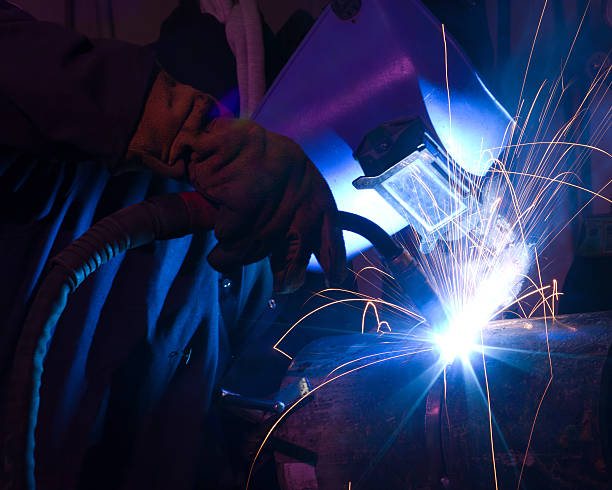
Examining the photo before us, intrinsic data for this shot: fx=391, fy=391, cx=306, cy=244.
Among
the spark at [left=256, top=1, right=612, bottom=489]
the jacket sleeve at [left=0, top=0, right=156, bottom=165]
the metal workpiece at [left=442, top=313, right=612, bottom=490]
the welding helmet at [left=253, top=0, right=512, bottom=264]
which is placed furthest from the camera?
the spark at [left=256, top=1, right=612, bottom=489]

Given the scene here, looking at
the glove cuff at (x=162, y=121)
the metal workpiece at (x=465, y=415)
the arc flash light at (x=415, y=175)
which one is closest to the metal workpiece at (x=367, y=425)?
the metal workpiece at (x=465, y=415)

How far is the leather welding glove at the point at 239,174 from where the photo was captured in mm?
741

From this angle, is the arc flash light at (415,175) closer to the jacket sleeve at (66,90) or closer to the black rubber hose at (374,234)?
the black rubber hose at (374,234)

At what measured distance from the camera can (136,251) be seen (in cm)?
92

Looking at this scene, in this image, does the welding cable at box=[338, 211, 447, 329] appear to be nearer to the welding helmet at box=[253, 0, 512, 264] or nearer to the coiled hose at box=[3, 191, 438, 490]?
the coiled hose at box=[3, 191, 438, 490]

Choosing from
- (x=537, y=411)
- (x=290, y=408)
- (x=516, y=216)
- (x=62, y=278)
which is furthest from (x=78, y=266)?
(x=516, y=216)

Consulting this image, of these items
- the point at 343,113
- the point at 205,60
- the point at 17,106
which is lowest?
the point at 17,106

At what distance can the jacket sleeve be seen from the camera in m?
0.67

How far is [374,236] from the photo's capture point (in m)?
0.87

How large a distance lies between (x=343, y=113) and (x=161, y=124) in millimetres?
484

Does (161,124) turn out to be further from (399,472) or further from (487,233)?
(487,233)

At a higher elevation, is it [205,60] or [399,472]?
[205,60]

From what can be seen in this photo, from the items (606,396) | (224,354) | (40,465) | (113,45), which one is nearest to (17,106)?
(113,45)

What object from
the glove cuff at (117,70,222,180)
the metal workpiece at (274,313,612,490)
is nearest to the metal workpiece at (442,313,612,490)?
the metal workpiece at (274,313,612,490)
